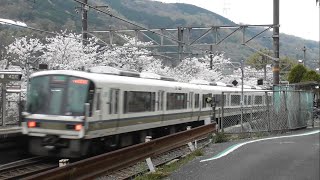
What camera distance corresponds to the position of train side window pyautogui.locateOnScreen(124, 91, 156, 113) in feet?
51.6

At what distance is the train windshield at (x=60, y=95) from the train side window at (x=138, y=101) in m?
2.65

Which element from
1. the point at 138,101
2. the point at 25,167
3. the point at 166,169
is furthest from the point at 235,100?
the point at 166,169

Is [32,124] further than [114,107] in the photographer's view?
No

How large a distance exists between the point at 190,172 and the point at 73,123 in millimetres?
4514

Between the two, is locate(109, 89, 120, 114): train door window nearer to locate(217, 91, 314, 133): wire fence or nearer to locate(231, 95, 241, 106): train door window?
locate(217, 91, 314, 133): wire fence

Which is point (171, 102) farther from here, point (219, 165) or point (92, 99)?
point (219, 165)

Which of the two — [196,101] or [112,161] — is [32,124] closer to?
[112,161]

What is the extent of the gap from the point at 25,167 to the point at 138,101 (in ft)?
18.7

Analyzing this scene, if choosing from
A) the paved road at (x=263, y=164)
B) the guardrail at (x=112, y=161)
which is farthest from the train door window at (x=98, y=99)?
the paved road at (x=263, y=164)

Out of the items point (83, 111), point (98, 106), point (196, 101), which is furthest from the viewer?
point (196, 101)

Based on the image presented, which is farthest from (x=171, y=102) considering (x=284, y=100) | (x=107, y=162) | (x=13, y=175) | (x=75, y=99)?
(x=107, y=162)

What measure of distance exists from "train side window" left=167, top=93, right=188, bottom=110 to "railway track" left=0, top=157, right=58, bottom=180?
778 cm

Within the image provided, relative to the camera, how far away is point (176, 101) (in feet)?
70.7

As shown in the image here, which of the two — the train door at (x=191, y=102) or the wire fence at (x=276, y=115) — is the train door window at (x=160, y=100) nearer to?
the wire fence at (x=276, y=115)
